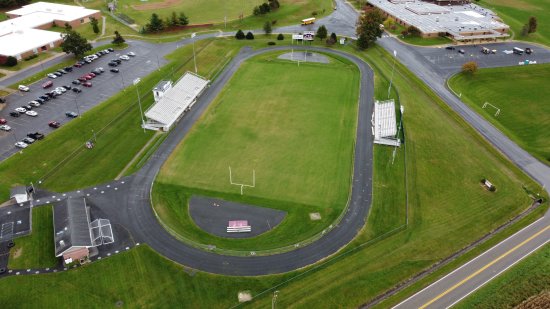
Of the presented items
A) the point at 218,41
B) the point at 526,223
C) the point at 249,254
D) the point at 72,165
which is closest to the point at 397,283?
the point at 249,254

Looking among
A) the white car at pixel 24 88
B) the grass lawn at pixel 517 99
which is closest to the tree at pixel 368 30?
the grass lawn at pixel 517 99

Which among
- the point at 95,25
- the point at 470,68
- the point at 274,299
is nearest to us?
the point at 274,299

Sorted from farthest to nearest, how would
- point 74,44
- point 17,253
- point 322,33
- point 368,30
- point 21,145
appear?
point 322,33 < point 368,30 < point 74,44 < point 21,145 < point 17,253

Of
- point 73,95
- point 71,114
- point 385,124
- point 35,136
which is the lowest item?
point 35,136

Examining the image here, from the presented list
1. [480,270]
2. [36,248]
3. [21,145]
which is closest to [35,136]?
[21,145]

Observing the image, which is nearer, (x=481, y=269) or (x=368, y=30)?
(x=481, y=269)

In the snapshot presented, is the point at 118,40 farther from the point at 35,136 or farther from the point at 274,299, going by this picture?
the point at 274,299

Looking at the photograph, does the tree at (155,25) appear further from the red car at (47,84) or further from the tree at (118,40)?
the red car at (47,84)
